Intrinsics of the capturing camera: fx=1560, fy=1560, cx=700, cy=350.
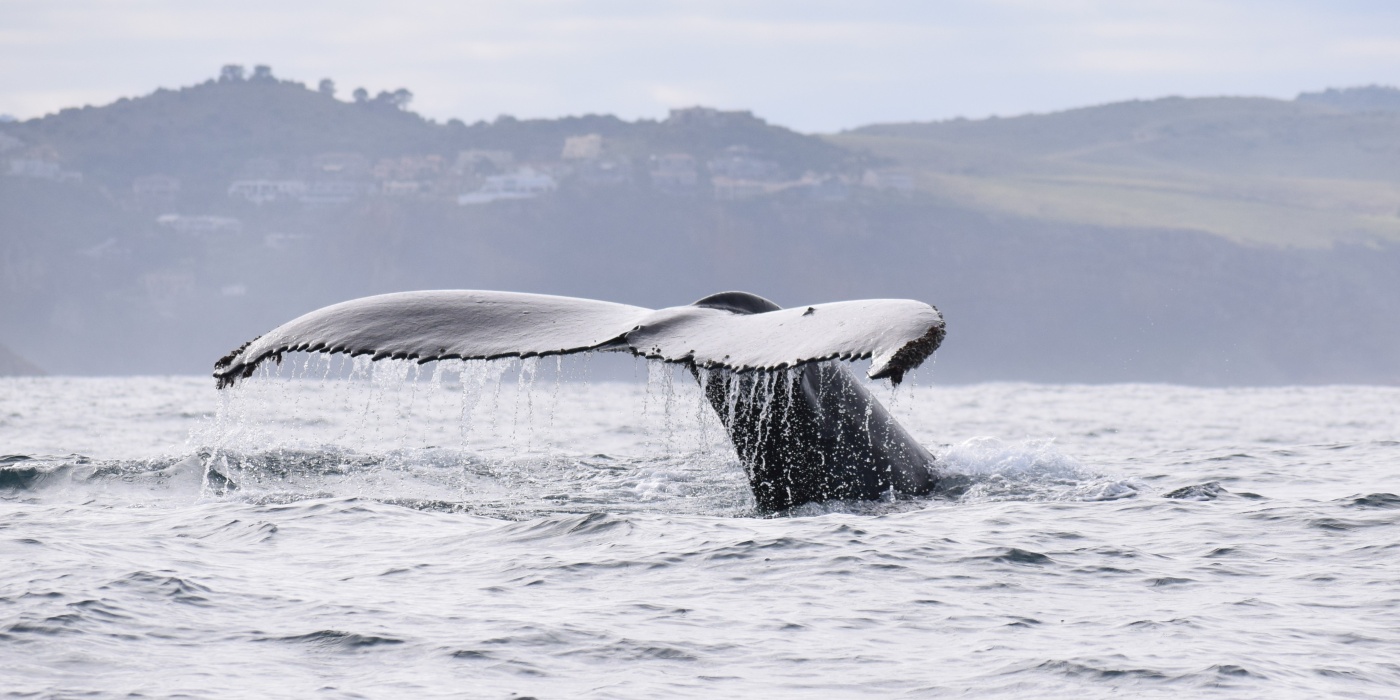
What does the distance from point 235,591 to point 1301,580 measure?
448 centimetres

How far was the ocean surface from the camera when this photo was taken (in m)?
5.14

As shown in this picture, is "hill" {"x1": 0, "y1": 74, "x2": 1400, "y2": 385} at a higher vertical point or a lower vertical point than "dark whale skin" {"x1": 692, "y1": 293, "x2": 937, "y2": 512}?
higher

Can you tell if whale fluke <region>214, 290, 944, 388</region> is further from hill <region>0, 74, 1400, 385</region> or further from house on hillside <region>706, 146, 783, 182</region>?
house on hillside <region>706, 146, 783, 182</region>

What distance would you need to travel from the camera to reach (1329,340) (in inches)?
3113

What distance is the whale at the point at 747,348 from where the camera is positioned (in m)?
5.06

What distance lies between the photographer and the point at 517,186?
98.4 metres

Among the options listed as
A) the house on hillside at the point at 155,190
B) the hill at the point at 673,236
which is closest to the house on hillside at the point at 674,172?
the hill at the point at 673,236

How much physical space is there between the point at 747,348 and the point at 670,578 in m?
1.64

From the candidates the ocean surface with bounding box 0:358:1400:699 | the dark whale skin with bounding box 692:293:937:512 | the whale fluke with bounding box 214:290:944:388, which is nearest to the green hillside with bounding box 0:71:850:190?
the ocean surface with bounding box 0:358:1400:699

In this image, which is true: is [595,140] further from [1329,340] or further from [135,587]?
[135,587]

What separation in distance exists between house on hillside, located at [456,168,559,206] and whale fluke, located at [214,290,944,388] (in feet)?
296

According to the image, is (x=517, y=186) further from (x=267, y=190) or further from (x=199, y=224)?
(x=199, y=224)

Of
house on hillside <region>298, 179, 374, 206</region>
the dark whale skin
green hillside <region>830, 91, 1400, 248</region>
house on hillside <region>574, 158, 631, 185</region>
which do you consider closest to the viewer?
the dark whale skin

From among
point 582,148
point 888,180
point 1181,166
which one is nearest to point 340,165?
point 582,148
